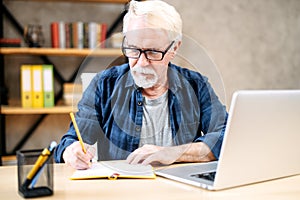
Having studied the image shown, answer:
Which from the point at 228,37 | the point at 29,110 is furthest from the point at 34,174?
the point at 228,37

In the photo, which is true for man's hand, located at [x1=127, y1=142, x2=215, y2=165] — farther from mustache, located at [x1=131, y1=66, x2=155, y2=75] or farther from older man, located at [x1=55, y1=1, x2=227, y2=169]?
mustache, located at [x1=131, y1=66, x2=155, y2=75]

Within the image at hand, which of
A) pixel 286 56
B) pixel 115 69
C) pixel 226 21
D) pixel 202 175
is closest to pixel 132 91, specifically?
pixel 115 69

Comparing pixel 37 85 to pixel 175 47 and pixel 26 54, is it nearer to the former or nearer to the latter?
pixel 26 54

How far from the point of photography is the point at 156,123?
4.91ft

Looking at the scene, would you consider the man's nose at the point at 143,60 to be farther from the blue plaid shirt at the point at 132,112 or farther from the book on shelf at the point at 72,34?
the book on shelf at the point at 72,34

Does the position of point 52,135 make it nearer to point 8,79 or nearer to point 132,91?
point 8,79

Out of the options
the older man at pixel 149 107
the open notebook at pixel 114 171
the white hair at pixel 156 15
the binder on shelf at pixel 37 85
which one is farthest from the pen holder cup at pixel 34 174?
the binder on shelf at pixel 37 85

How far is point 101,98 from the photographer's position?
1476 mm

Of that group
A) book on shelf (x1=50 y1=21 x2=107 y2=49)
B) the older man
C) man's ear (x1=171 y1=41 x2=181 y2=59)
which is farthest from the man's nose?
book on shelf (x1=50 y1=21 x2=107 y2=49)

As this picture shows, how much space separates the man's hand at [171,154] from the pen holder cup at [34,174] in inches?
14.2

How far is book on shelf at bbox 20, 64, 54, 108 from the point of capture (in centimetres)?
312

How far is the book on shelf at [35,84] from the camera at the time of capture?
312 centimetres

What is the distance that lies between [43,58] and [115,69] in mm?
2015

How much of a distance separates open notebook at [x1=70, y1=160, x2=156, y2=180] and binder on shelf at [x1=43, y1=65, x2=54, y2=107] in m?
1.84
